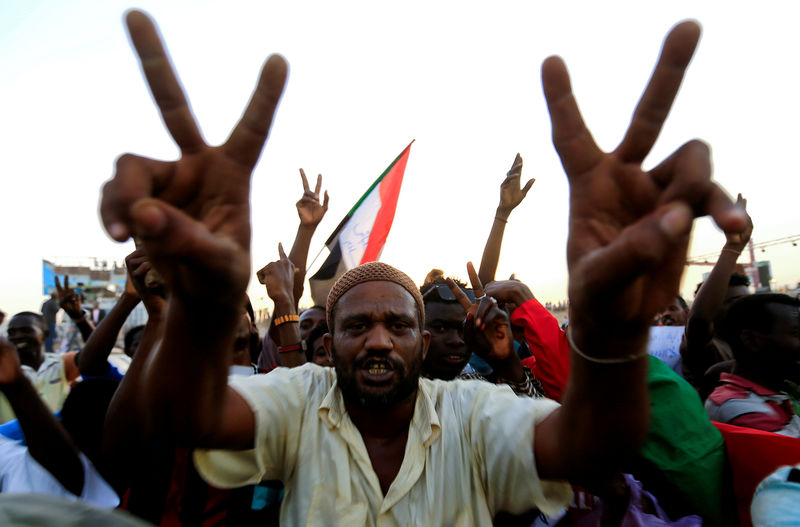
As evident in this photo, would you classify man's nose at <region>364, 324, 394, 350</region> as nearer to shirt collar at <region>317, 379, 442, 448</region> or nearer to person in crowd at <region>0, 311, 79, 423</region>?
shirt collar at <region>317, 379, 442, 448</region>

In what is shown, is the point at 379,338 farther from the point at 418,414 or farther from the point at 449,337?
the point at 449,337

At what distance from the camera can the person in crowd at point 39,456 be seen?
7.18ft

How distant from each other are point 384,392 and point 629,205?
1225 millimetres

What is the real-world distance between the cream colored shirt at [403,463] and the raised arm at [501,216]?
221cm

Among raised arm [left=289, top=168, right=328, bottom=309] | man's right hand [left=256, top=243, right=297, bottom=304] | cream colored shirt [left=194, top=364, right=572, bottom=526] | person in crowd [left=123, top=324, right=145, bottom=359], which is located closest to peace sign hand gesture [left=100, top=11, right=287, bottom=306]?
cream colored shirt [left=194, top=364, right=572, bottom=526]

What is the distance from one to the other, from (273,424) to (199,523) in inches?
37.1


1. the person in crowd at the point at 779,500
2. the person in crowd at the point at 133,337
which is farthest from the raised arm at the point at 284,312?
the person in crowd at the point at 779,500

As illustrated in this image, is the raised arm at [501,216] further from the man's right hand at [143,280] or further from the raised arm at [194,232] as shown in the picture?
the raised arm at [194,232]

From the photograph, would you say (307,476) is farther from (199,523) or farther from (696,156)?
(696,156)

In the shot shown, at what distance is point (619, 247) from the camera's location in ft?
3.93

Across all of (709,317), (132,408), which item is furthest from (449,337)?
(132,408)

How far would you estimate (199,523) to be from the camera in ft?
8.02

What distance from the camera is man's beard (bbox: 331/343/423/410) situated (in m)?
2.14

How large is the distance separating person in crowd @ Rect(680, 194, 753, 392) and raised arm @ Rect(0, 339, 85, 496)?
12.2ft
